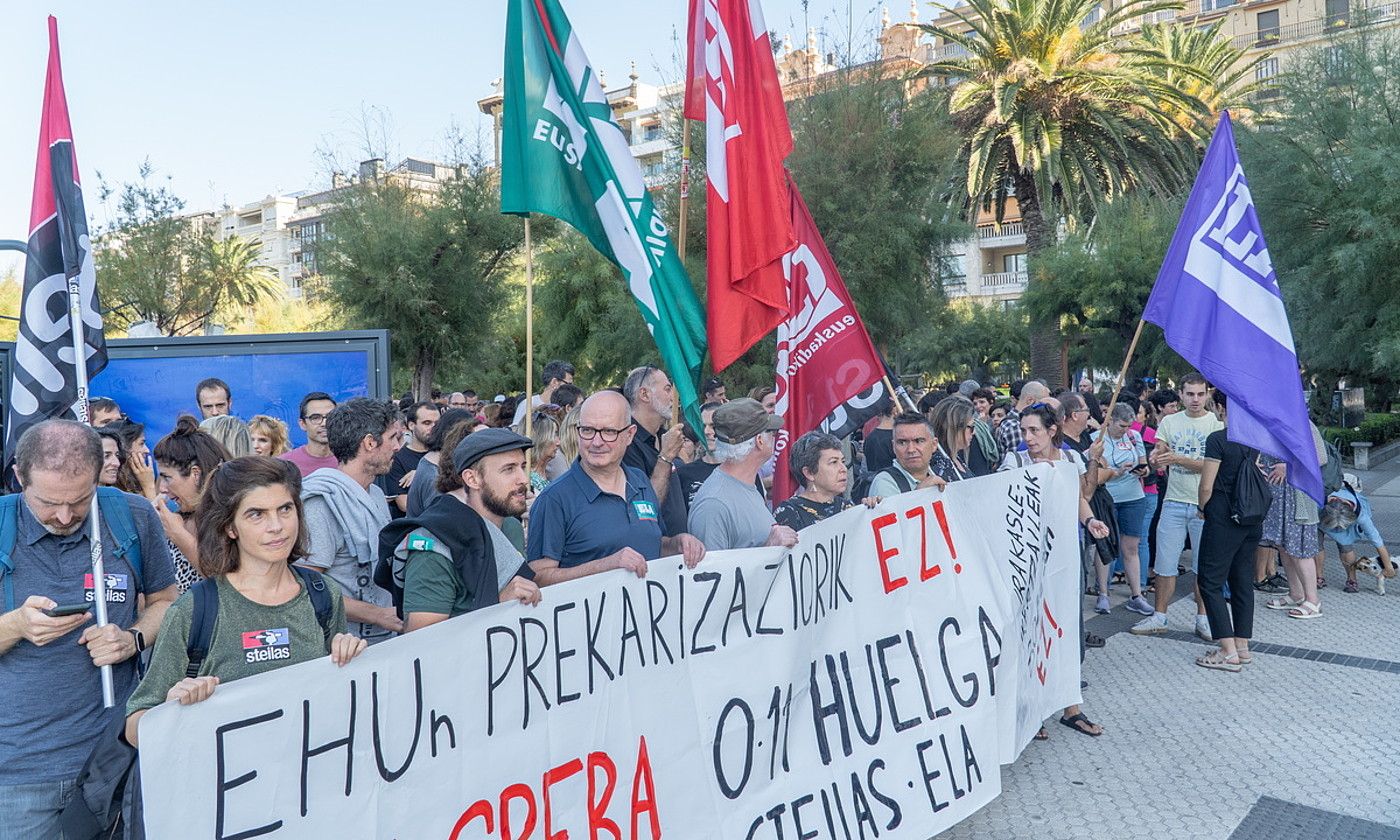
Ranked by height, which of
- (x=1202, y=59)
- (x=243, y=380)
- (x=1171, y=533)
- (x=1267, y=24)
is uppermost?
(x=1267, y=24)

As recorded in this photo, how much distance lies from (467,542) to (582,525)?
2.26 ft

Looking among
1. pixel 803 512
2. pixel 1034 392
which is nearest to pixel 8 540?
pixel 803 512

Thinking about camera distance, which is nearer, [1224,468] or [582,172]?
[582,172]

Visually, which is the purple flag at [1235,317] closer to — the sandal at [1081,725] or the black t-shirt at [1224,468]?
the black t-shirt at [1224,468]

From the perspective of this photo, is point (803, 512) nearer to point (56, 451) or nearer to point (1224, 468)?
point (56, 451)

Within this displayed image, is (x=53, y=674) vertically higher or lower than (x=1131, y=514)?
higher

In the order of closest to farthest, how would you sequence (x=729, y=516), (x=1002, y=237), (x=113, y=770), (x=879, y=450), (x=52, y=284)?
1. (x=113, y=770)
2. (x=52, y=284)
3. (x=729, y=516)
4. (x=879, y=450)
5. (x=1002, y=237)

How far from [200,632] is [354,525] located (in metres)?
1.43

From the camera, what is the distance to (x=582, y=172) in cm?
466

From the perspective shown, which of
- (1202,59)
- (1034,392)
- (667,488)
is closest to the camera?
(667,488)

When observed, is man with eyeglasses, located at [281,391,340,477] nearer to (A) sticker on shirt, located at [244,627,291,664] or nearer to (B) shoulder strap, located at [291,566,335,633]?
(B) shoulder strap, located at [291,566,335,633]

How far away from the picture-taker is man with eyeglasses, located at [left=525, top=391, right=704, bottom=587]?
12.5 ft

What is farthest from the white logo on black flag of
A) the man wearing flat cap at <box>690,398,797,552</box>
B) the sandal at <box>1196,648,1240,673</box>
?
the sandal at <box>1196,648,1240,673</box>

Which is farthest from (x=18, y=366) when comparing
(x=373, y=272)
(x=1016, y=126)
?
(x=1016, y=126)
